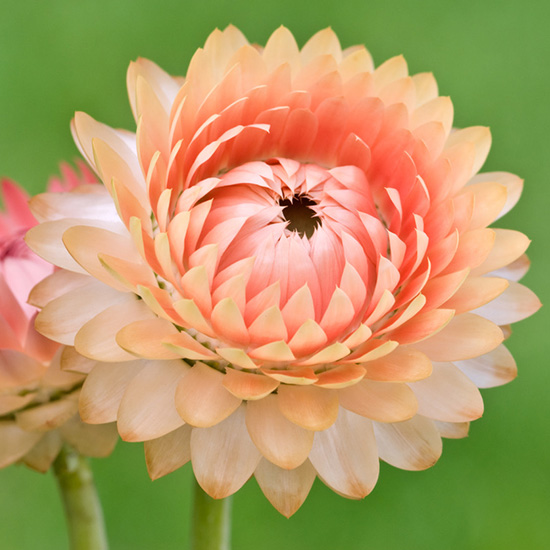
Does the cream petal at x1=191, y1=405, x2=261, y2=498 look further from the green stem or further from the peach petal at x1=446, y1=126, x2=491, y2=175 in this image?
the peach petal at x1=446, y1=126, x2=491, y2=175

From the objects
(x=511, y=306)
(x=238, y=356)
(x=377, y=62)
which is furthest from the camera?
(x=377, y=62)

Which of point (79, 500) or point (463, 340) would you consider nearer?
point (463, 340)

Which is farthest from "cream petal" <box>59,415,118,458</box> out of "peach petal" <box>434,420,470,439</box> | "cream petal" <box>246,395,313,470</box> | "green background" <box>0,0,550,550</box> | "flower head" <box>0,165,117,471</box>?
"green background" <box>0,0,550,550</box>

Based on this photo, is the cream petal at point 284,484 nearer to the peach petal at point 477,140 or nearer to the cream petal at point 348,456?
the cream petal at point 348,456

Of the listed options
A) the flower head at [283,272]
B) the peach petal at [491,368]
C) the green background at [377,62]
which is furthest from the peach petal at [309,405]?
the green background at [377,62]

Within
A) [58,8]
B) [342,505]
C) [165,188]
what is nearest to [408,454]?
[165,188]

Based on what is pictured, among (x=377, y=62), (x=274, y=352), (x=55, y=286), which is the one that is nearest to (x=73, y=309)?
(x=55, y=286)

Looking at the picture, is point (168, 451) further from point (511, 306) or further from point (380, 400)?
point (511, 306)
